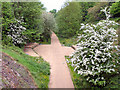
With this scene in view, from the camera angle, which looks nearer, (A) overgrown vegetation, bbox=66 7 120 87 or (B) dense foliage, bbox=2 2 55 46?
(A) overgrown vegetation, bbox=66 7 120 87

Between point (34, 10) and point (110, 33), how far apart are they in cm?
636

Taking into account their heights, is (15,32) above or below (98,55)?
above

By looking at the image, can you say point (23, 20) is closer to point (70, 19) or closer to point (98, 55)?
point (98, 55)

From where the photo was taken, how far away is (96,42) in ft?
10.8

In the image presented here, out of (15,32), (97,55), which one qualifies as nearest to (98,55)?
(97,55)

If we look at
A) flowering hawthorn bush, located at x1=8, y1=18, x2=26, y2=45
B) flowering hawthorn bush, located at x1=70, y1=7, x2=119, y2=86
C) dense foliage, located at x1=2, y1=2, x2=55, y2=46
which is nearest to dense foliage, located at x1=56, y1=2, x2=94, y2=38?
dense foliage, located at x1=2, y1=2, x2=55, y2=46

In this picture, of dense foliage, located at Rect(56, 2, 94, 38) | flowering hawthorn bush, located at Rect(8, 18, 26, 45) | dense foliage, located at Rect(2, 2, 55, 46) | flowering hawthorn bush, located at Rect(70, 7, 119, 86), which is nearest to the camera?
flowering hawthorn bush, located at Rect(70, 7, 119, 86)

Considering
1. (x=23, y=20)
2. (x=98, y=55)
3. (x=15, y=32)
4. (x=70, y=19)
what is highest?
(x=70, y=19)

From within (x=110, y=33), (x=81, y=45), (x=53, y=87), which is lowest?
(x=53, y=87)

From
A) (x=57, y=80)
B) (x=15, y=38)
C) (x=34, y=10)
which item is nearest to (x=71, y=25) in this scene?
(x=34, y=10)

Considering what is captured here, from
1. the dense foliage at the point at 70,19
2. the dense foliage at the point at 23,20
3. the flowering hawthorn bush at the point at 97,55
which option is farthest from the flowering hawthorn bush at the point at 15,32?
the dense foliage at the point at 70,19

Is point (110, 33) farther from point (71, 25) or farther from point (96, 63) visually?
point (71, 25)

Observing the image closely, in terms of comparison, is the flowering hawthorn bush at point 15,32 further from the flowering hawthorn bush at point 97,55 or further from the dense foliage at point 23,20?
the flowering hawthorn bush at point 97,55

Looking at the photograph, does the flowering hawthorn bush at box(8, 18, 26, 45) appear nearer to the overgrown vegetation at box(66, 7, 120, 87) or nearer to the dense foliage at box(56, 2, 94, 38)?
the overgrown vegetation at box(66, 7, 120, 87)
